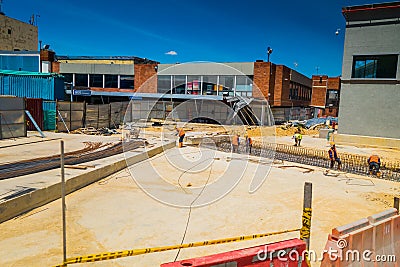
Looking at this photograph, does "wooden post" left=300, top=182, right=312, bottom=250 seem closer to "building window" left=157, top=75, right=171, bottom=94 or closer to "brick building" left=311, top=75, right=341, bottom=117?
"building window" left=157, top=75, right=171, bottom=94

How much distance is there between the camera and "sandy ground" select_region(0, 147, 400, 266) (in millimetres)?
6626

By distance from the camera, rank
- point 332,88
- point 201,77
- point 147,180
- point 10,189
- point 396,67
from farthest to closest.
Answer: point 332,88
point 201,77
point 396,67
point 147,180
point 10,189

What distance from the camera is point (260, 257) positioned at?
3.91 metres

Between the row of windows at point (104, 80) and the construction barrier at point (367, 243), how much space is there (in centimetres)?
4085

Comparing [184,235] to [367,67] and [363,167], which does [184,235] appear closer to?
[363,167]

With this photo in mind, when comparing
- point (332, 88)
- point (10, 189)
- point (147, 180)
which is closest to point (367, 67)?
point (147, 180)

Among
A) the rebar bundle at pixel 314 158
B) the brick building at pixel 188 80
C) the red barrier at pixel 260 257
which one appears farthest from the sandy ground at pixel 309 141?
the red barrier at pixel 260 257

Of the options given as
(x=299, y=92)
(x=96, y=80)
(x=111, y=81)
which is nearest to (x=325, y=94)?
(x=299, y=92)

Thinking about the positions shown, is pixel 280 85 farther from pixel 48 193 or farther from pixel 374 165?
pixel 48 193

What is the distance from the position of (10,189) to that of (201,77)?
3088cm

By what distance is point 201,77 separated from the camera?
1496 inches

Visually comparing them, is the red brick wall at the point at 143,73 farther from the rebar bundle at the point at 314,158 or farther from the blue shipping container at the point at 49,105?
the rebar bundle at the point at 314,158

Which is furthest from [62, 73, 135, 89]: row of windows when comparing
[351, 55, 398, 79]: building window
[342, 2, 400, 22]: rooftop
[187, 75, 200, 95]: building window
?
[351, 55, 398, 79]: building window

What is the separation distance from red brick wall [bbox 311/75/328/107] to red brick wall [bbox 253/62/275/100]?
91.0 ft
